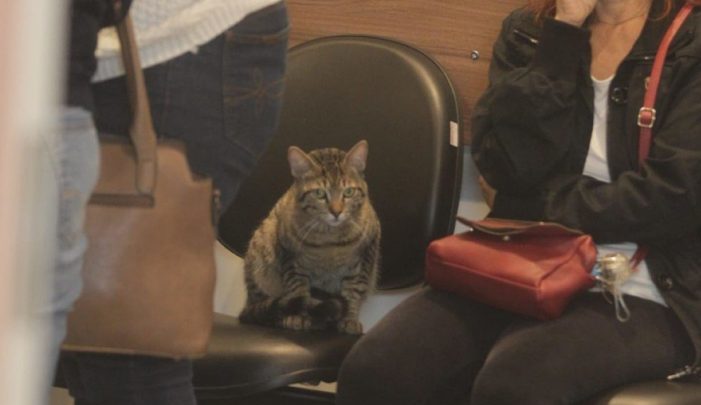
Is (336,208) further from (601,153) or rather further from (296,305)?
(601,153)

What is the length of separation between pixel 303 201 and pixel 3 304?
134cm

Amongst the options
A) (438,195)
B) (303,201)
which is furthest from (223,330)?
(438,195)

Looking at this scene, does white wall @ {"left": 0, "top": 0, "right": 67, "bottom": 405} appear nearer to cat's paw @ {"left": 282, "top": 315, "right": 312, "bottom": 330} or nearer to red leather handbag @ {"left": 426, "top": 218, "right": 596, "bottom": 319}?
red leather handbag @ {"left": 426, "top": 218, "right": 596, "bottom": 319}

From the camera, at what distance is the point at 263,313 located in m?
1.71

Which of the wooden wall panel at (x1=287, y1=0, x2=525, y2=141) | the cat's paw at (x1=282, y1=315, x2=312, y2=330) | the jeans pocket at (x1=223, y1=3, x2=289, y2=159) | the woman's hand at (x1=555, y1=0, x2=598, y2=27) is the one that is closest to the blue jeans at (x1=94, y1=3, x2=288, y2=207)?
the jeans pocket at (x1=223, y1=3, x2=289, y2=159)

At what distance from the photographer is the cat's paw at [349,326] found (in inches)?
65.6

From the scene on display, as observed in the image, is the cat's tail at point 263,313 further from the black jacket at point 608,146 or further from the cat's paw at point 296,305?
the black jacket at point 608,146

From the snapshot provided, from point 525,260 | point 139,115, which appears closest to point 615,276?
point 525,260

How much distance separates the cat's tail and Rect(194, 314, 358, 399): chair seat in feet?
0.39

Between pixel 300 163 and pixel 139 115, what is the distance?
840mm

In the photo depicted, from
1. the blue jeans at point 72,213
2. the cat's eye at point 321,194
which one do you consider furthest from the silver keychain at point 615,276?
the blue jeans at point 72,213

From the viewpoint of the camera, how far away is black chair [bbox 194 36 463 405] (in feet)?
5.94

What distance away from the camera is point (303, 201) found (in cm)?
175

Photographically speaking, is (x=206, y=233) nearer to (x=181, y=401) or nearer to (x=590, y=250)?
(x=181, y=401)
